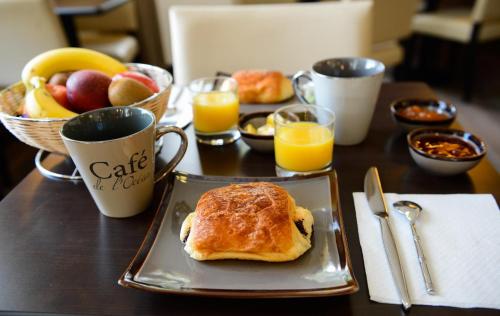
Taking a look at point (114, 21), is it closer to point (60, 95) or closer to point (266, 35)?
point (266, 35)

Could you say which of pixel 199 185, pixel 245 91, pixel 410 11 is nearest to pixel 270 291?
pixel 199 185

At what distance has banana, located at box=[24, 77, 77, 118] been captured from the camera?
2.11 ft

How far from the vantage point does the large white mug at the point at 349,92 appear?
2.25 ft

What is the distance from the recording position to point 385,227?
52 centimetres

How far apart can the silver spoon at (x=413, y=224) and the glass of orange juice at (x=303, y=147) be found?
0.14 metres

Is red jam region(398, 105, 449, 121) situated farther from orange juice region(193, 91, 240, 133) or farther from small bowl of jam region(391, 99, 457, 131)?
orange juice region(193, 91, 240, 133)

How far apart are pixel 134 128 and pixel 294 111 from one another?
0.29 metres

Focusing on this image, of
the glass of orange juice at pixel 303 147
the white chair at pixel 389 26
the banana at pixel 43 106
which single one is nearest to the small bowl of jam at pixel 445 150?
the glass of orange juice at pixel 303 147

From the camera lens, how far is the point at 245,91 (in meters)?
0.93

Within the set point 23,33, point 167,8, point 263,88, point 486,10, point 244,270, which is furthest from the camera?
point 167,8

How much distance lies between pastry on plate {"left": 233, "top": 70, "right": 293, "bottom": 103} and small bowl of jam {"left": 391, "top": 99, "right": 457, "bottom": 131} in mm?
261

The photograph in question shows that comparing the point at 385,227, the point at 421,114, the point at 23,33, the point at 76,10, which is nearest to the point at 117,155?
the point at 385,227

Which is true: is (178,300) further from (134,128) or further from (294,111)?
(294,111)

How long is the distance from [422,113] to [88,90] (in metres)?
0.64
